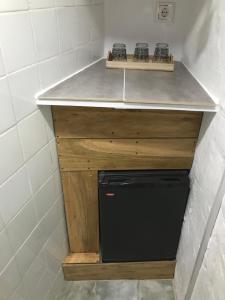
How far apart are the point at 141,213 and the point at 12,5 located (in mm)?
927

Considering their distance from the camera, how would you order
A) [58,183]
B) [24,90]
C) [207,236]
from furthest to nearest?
[58,183] < [207,236] < [24,90]

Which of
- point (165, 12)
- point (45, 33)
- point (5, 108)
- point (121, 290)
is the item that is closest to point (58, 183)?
point (5, 108)

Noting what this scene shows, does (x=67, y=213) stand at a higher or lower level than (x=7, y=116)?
lower

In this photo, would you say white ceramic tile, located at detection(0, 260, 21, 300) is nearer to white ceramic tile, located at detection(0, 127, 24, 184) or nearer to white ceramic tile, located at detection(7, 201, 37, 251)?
white ceramic tile, located at detection(7, 201, 37, 251)

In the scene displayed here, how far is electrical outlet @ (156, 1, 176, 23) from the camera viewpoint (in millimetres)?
1232

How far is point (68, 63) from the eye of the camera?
3.36 feet

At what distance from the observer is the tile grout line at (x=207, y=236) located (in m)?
0.80

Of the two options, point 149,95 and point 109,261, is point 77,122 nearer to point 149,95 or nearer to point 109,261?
point 149,95

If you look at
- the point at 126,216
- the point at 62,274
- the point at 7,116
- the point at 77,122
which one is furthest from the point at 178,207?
the point at 7,116

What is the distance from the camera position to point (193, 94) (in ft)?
3.04

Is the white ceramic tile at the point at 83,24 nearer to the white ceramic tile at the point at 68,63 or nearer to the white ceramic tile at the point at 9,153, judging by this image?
the white ceramic tile at the point at 68,63

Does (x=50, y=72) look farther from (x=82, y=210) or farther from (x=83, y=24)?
(x=82, y=210)

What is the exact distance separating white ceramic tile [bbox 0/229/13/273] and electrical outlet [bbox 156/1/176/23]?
3.80 feet

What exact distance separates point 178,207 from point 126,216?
238 millimetres
